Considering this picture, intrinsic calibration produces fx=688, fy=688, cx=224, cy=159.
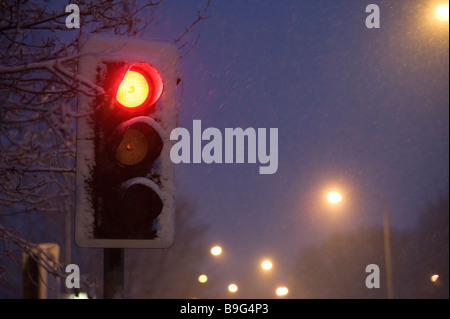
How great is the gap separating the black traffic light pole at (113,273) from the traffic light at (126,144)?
171 mm

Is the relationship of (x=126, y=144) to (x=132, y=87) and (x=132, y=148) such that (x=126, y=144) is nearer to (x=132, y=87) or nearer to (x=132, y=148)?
(x=132, y=148)

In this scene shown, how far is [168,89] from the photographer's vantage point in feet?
13.8

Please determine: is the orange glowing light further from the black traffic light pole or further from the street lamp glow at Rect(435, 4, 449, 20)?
the street lamp glow at Rect(435, 4, 449, 20)

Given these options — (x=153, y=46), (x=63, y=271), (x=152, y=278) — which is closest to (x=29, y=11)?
(x=63, y=271)

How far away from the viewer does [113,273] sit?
4.14m

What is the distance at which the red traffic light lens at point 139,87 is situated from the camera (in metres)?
4.15

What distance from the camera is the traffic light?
13.2 feet

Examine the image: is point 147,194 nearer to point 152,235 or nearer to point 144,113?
point 152,235

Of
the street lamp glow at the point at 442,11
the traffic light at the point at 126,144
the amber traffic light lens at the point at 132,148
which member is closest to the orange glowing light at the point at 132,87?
the traffic light at the point at 126,144

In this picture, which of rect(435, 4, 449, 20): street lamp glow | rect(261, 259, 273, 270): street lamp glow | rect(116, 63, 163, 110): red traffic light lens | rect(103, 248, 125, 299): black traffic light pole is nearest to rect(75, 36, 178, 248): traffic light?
rect(116, 63, 163, 110): red traffic light lens

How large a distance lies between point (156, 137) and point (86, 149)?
42cm

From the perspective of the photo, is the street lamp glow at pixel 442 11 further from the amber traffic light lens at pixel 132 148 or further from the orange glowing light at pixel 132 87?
the amber traffic light lens at pixel 132 148

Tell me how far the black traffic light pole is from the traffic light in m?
0.17

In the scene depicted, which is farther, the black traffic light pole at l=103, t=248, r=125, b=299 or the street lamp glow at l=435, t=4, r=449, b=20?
the street lamp glow at l=435, t=4, r=449, b=20
